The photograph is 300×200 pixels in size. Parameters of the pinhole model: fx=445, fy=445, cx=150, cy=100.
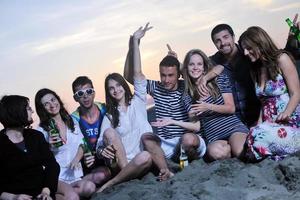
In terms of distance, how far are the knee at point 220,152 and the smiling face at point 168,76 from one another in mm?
761

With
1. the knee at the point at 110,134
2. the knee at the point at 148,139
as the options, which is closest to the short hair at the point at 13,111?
the knee at the point at 110,134

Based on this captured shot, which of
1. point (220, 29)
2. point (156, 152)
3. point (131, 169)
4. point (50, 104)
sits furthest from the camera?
point (220, 29)

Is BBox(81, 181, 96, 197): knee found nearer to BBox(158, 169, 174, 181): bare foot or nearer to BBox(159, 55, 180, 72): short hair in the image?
BBox(158, 169, 174, 181): bare foot

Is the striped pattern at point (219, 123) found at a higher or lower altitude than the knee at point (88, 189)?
higher

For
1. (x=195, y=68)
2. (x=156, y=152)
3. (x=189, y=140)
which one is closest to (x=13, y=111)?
(x=156, y=152)

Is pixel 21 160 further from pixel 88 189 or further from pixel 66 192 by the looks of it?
pixel 88 189

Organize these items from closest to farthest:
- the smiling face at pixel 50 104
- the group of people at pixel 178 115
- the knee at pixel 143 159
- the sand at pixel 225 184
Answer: the sand at pixel 225 184
the group of people at pixel 178 115
the knee at pixel 143 159
the smiling face at pixel 50 104

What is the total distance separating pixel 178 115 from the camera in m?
4.48

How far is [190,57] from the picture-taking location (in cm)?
444

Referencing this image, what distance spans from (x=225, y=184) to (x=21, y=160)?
1581 mm

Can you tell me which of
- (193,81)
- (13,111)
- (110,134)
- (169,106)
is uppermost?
(13,111)

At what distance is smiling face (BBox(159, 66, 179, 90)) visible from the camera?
14.7 ft

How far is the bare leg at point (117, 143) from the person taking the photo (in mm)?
4164

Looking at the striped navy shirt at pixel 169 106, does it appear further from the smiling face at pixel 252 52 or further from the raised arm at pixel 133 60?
the smiling face at pixel 252 52
